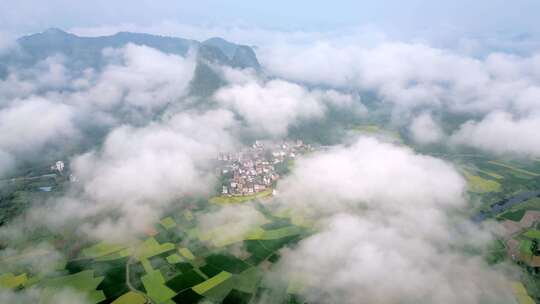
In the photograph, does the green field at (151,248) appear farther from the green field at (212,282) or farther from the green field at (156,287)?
the green field at (212,282)

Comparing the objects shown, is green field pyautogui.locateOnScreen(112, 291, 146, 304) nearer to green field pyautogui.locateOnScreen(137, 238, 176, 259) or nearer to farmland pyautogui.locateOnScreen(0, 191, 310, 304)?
farmland pyautogui.locateOnScreen(0, 191, 310, 304)

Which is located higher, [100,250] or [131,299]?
[131,299]

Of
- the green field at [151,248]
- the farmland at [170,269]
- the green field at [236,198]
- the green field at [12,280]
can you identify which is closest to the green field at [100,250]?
the farmland at [170,269]

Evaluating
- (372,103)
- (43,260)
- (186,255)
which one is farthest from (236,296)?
(372,103)

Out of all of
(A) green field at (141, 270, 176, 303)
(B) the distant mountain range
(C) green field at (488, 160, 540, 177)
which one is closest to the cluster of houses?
(A) green field at (141, 270, 176, 303)

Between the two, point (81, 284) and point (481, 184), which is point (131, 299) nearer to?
point (81, 284)

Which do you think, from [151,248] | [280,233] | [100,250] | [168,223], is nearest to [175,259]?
[151,248]
